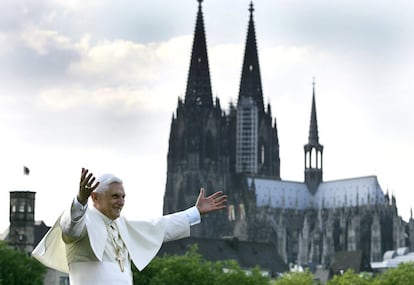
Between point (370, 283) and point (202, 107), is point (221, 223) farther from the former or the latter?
point (370, 283)

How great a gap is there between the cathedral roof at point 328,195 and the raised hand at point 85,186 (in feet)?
584

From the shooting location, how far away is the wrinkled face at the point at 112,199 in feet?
32.0

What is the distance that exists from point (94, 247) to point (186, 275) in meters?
71.9

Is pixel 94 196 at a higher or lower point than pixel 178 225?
higher

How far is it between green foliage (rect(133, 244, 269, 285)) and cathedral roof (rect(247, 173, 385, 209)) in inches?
4014

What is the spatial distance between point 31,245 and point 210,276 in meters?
18.2

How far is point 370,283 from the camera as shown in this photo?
305 feet

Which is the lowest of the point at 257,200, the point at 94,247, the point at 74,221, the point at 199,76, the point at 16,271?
the point at 94,247

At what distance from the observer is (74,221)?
951 cm

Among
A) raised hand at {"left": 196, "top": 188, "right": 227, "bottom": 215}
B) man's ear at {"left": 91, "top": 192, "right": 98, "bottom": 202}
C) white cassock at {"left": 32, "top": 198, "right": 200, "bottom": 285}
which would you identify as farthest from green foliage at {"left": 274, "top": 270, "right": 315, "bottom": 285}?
man's ear at {"left": 91, "top": 192, "right": 98, "bottom": 202}

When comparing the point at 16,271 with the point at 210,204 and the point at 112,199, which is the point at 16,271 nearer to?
the point at 210,204

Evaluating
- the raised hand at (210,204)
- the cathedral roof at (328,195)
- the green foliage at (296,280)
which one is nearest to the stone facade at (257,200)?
the cathedral roof at (328,195)

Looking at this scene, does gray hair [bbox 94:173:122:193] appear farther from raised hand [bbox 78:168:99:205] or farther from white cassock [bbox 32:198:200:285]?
raised hand [bbox 78:168:99:205]

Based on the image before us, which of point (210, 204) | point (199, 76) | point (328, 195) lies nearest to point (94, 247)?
point (210, 204)
